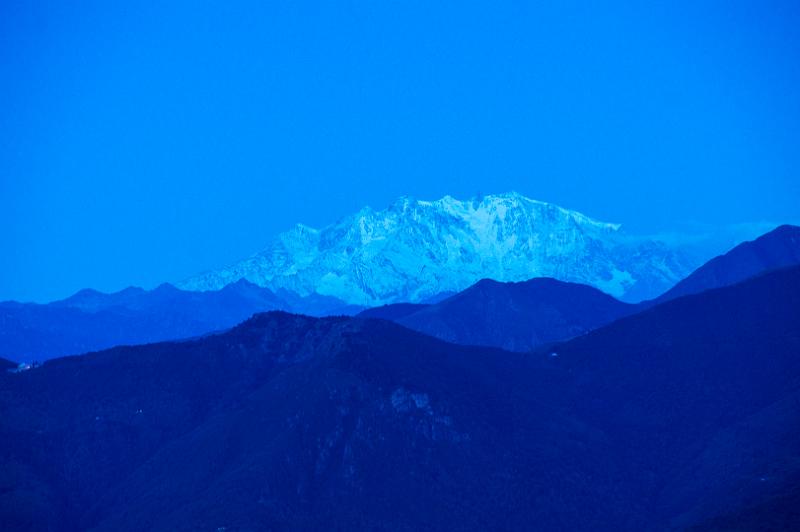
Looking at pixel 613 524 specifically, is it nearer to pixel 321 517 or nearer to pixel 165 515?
pixel 321 517

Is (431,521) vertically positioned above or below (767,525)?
above

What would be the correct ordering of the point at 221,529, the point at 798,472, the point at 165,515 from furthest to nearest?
1. the point at 165,515
2. the point at 221,529
3. the point at 798,472

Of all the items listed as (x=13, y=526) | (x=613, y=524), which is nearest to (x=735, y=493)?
(x=613, y=524)

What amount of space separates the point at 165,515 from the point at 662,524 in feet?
294

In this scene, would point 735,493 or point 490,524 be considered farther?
point 490,524

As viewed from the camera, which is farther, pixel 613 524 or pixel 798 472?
pixel 613 524

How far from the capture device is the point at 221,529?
609ft

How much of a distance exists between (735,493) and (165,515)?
10107 centimetres

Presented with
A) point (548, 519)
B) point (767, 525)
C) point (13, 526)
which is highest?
point (13, 526)

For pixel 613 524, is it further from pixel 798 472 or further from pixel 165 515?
pixel 165 515

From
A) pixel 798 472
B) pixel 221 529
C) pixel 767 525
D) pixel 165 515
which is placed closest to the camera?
pixel 767 525

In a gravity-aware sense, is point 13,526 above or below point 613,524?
above

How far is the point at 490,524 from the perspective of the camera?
646 ft

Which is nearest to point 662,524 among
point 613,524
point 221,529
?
point 613,524
